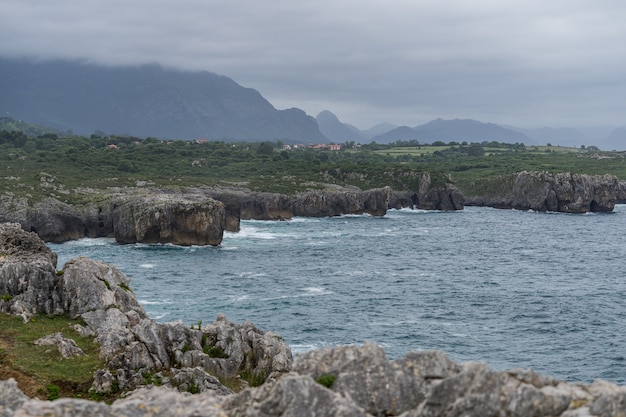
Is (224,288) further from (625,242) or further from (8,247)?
(625,242)

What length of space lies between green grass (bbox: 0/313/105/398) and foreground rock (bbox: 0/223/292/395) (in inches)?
26.9

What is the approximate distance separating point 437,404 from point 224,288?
184 feet

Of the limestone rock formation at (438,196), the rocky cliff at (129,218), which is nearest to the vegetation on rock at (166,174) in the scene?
the limestone rock formation at (438,196)

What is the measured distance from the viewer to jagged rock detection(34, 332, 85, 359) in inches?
1247

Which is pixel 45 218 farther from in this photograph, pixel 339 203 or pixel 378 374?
pixel 378 374

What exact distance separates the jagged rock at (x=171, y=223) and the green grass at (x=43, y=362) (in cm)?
6211

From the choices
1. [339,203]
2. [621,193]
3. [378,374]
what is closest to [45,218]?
[339,203]

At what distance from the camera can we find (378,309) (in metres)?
62.1

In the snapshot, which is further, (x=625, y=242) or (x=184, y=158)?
(x=184, y=158)

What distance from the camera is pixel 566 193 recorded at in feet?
A: 545

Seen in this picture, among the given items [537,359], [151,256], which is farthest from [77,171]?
[537,359]

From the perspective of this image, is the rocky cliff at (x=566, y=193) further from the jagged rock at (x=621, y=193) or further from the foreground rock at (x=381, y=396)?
the foreground rock at (x=381, y=396)

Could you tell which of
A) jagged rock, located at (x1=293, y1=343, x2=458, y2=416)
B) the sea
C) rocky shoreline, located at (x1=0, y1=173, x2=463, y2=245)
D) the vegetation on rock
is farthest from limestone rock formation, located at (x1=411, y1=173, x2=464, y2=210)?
jagged rock, located at (x1=293, y1=343, x2=458, y2=416)

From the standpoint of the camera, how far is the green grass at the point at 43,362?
2802 centimetres
